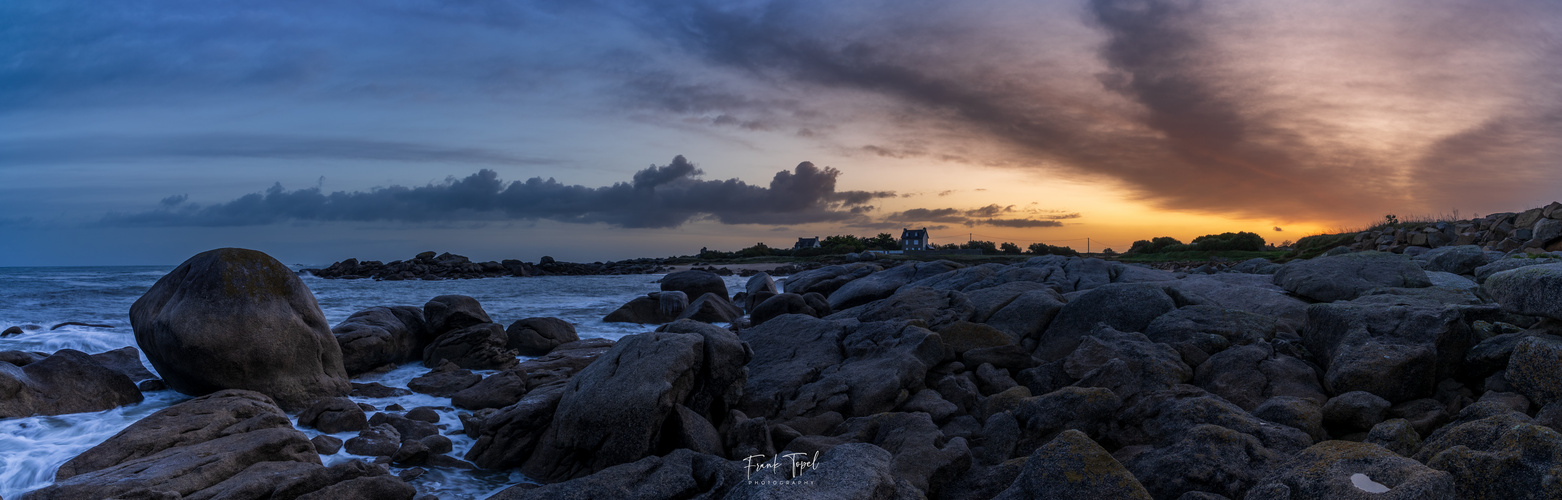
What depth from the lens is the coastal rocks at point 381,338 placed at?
13806mm

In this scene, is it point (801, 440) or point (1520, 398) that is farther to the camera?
point (801, 440)

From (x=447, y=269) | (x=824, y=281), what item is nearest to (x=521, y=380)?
(x=824, y=281)

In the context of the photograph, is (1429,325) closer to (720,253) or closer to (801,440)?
(801,440)

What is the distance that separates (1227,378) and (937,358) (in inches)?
142

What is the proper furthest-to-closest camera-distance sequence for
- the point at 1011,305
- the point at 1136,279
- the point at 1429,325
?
the point at 1136,279 → the point at 1011,305 → the point at 1429,325

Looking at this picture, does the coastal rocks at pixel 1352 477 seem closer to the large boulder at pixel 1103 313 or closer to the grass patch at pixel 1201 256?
the large boulder at pixel 1103 313

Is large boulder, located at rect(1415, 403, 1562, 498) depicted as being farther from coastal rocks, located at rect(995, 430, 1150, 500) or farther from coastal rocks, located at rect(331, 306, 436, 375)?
coastal rocks, located at rect(331, 306, 436, 375)

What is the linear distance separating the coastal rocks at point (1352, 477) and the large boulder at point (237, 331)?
503 inches

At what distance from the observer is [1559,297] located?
22.3ft

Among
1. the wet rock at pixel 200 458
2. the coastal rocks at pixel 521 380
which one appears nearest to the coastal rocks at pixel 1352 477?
the wet rock at pixel 200 458

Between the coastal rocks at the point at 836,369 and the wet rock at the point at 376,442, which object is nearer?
the wet rock at the point at 376,442

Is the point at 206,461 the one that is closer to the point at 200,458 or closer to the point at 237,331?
the point at 200,458

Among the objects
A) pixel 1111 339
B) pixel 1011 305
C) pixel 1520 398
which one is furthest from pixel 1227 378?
pixel 1011 305

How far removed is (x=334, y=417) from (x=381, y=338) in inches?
193
